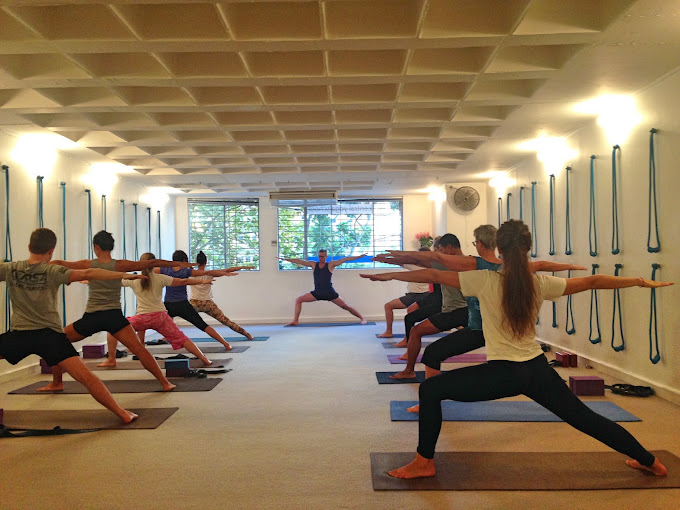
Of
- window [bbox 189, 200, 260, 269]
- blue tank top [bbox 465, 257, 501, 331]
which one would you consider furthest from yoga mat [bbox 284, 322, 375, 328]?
blue tank top [bbox 465, 257, 501, 331]

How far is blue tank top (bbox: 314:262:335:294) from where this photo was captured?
996 cm

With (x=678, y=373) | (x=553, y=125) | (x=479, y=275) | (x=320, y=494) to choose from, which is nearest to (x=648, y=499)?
(x=479, y=275)

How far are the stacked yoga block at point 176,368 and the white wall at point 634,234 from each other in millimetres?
3896

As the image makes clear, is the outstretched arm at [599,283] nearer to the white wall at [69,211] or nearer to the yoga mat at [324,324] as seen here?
the white wall at [69,211]

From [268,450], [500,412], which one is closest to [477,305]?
[500,412]

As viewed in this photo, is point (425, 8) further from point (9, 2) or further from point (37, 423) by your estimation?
point (37, 423)

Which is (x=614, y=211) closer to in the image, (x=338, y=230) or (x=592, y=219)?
(x=592, y=219)

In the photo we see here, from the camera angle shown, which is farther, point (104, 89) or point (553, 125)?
point (553, 125)

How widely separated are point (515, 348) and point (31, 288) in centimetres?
278

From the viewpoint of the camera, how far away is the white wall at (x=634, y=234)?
14.2ft

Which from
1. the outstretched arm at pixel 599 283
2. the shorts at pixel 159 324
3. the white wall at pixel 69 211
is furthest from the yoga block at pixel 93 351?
the outstretched arm at pixel 599 283

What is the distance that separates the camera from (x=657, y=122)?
14.8 feet

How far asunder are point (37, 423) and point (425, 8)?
11.7 ft

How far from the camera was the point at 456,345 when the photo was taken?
386cm
